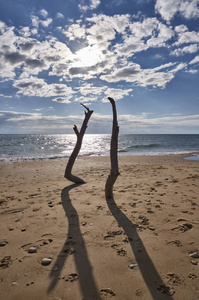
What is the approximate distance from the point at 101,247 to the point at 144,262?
3.18 ft

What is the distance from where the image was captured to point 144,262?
338 centimetres

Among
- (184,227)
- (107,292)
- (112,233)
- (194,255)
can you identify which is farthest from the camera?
(184,227)

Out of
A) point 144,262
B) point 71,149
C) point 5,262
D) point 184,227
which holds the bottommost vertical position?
point 5,262

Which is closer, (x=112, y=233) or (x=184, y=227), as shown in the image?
(x=112, y=233)

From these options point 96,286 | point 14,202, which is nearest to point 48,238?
point 96,286

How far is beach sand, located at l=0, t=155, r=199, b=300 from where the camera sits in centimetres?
282

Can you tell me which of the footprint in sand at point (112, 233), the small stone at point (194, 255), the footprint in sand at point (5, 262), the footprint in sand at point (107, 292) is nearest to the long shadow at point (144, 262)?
the footprint in sand at point (112, 233)

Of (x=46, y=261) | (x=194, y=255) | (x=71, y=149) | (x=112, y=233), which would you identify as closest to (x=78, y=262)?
(x=46, y=261)

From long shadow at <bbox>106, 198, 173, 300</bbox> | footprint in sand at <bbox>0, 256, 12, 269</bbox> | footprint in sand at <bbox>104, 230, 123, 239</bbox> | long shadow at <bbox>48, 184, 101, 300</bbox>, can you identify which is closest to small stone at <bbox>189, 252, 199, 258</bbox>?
long shadow at <bbox>106, 198, 173, 300</bbox>

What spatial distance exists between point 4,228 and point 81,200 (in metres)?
2.77

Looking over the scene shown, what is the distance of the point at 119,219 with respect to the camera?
5.11 m

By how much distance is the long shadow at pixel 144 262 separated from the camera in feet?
8.96

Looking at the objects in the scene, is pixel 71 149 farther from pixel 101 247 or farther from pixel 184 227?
pixel 101 247

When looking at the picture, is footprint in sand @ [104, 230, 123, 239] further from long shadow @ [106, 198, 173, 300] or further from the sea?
the sea
